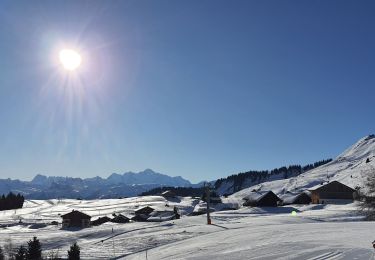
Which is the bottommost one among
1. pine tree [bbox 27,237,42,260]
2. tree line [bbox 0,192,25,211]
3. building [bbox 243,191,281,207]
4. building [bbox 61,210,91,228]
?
pine tree [bbox 27,237,42,260]

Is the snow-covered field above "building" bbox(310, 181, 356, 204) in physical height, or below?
below

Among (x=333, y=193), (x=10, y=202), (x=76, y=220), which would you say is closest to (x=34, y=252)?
(x=76, y=220)

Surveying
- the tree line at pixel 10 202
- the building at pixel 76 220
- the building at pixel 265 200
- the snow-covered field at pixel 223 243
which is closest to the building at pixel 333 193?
the building at pixel 265 200

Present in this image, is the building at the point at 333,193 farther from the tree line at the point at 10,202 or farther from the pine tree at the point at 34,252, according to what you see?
the tree line at the point at 10,202

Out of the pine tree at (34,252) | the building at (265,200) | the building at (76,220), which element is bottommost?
the pine tree at (34,252)

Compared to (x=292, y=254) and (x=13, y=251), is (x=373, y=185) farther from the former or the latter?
(x=13, y=251)

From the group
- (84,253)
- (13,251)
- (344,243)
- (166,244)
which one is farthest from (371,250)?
(13,251)

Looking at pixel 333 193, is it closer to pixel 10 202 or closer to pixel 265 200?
pixel 265 200

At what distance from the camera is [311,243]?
3388 centimetres

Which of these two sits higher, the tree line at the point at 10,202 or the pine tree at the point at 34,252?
the tree line at the point at 10,202

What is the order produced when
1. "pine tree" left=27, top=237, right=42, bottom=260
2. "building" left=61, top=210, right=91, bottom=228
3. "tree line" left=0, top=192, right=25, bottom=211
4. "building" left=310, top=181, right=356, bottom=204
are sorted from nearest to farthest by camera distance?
"pine tree" left=27, top=237, right=42, bottom=260 → "building" left=61, top=210, right=91, bottom=228 → "building" left=310, top=181, right=356, bottom=204 → "tree line" left=0, top=192, right=25, bottom=211

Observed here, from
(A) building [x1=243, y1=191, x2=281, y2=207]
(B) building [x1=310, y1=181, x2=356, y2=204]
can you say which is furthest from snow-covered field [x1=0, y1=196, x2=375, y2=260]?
(B) building [x1=310, y1=181, x2=356, y2=204]

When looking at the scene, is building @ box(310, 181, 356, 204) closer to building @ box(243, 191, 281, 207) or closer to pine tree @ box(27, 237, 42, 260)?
building @ box(243, 191, 281, 207)

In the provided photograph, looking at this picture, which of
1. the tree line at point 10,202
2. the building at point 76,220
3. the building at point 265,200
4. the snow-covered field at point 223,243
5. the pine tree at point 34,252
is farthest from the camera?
the tree line at point 10,202
